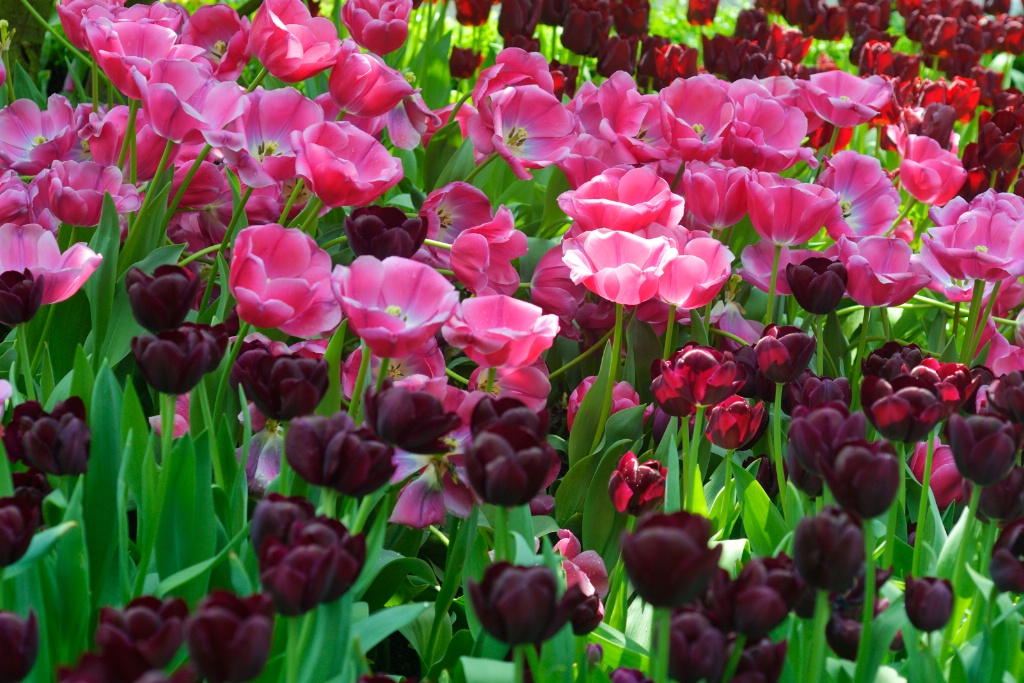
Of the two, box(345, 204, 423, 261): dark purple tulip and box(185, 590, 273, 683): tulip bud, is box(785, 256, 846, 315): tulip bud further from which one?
box(185, 590, 273, 683): tulip bud

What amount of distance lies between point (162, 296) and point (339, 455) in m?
0.24

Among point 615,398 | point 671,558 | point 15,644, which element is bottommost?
point 615,398

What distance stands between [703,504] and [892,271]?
40 centimetres

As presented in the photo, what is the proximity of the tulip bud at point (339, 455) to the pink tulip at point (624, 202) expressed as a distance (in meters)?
0.65

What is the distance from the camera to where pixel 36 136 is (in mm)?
1519

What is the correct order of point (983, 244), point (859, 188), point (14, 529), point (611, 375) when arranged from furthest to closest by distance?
point (859, 188) < point (983, 244) < point (611, 375) < point (14, 529)

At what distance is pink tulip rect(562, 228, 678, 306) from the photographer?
1.13 meters

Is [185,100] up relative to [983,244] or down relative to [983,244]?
up

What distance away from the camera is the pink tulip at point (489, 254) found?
48.7 inches

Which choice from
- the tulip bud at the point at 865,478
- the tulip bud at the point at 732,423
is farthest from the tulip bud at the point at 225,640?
the tulip bud at the point at 732,423

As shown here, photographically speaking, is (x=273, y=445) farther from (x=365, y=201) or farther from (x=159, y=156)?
(x=159, y=156)

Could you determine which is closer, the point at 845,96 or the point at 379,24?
the point at 379,24

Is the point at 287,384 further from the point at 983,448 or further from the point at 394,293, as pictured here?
the point at 983,448

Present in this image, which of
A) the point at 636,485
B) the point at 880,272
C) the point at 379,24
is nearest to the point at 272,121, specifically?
the point at 379,24
